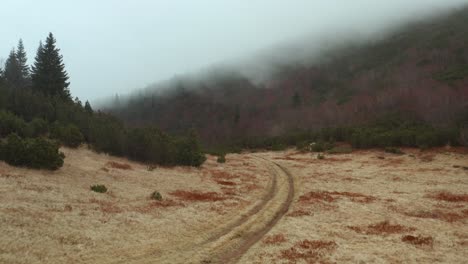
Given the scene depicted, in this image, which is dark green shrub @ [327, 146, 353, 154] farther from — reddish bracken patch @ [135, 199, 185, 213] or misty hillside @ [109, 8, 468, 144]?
reddish bracken patch @ [135, 199, 185, 213]

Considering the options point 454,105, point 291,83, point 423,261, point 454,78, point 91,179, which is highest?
point 291,83

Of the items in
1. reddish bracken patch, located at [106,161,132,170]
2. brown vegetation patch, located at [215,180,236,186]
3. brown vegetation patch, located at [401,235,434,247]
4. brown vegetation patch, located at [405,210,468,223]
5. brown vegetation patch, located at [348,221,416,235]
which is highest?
reddish bracken patch, located at [106,161,132,170]

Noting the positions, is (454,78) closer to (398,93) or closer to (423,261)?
(398,93)

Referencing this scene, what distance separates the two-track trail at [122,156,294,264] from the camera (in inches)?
537

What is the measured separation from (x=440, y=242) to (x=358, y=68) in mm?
159751

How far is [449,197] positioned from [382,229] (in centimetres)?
1146

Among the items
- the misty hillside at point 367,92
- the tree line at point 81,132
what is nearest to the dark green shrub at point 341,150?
the misty hillside at point 367,92

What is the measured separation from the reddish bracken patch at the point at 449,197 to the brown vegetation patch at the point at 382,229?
930 centimetres

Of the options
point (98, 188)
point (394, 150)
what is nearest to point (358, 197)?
point (98, 188)

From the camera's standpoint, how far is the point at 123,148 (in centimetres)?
3850

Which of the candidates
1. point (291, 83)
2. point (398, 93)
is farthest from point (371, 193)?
point (291, 83)

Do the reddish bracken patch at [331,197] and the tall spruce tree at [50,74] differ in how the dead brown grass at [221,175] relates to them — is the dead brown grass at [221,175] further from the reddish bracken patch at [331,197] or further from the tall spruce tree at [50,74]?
the tall spruce tree at [50,74]

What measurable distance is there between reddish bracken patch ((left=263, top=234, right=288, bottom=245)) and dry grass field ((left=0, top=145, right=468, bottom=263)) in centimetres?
5

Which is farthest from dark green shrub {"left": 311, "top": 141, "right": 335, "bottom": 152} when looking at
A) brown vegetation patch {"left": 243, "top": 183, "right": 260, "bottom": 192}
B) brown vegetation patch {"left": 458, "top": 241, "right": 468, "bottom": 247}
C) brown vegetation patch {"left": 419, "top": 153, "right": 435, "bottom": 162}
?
brown vegetation patch {"left": 458, "top": 241, "right": 468, "bottom": 247}
